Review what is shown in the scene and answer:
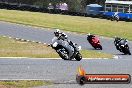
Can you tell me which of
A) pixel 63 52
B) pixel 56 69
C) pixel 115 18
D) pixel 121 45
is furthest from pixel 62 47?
pixel 115 18

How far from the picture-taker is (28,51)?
2531 centimetres

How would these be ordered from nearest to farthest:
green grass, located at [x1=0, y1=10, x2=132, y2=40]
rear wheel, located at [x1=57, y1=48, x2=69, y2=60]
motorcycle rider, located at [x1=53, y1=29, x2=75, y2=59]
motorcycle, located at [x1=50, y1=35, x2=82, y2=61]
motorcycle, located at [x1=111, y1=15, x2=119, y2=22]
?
motorcycle, located at [x1=50, y1=35, x2=82, y2=61]
motorcycle rider, located at [x1=53, y1=29, x2=75, y2=59]
rear wheel, located at [x1=57, y1=48, x2=69, y2=60]
green grass, located at [x1=0, y1=10, x2=132, y2=40]
motorcycle, located at [x1=111, y1=15, x2=119, y2=22]

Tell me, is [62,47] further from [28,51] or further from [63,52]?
[28,51]

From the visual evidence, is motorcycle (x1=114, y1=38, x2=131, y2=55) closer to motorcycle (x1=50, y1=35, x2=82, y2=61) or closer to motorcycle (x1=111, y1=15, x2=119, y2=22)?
motorcycle (x1=50, y1=35, x2=82, y2=61)

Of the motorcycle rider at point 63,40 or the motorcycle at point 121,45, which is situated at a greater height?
the motorcycle rider at point 63,40

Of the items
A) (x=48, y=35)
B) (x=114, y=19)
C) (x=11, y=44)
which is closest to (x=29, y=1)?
(x=114, y=19)

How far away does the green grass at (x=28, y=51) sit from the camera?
2349 centimetres

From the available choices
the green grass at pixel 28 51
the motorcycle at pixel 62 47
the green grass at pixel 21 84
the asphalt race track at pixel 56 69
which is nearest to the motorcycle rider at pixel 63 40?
the motorcycle at pixel 62 47

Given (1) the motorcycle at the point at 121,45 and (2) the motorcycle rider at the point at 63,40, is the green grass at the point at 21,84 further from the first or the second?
(1) the motorcycle at the point at 121,45

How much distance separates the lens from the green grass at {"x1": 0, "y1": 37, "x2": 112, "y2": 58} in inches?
925

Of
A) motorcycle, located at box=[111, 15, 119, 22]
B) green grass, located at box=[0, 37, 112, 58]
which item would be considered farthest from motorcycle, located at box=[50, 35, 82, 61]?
motorcycle, located at box=[111, 15, 119, 22]

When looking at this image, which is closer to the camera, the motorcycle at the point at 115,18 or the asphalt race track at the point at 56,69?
the asphalt race track at the point at 56,69

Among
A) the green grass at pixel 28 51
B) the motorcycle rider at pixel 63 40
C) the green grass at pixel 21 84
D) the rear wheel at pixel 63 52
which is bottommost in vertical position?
the green grass at pixel 28 51

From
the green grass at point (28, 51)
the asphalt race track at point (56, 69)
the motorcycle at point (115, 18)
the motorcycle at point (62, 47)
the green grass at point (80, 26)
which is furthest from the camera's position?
the motorcycle at point (115, 18)
